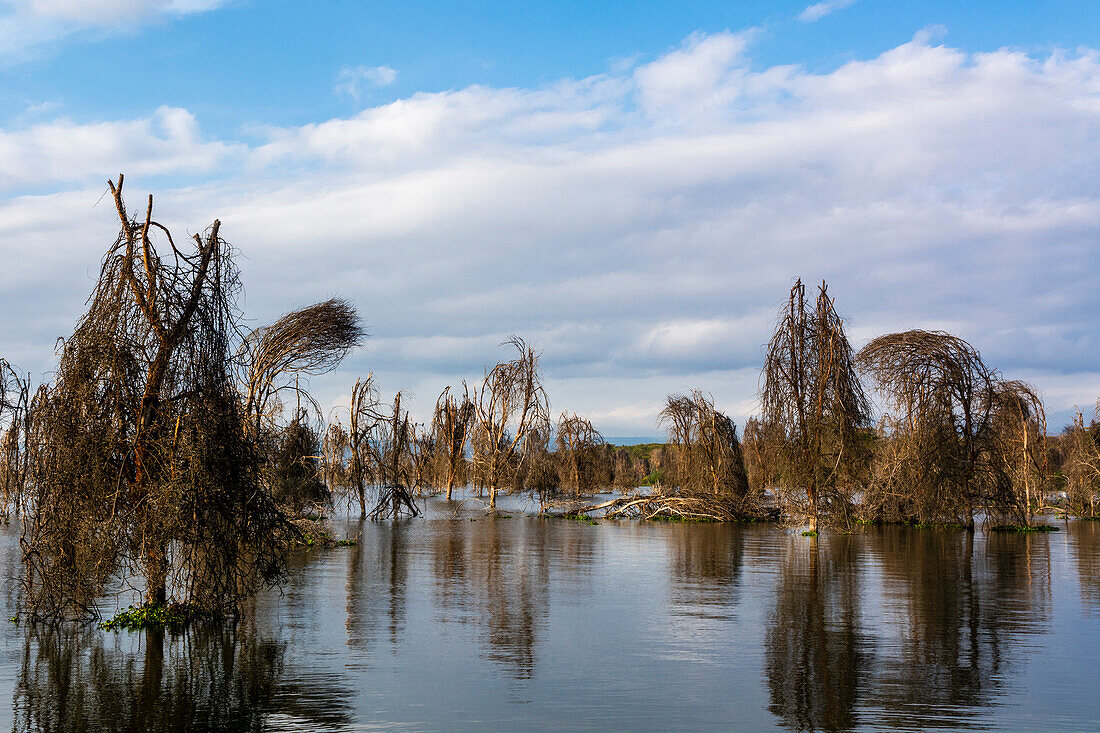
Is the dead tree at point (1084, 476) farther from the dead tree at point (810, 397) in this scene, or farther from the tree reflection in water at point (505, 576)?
the tree reflection in water at point (505, 576)

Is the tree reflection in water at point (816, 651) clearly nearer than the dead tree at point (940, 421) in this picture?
Yes

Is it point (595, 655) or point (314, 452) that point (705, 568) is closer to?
point (595, 655)

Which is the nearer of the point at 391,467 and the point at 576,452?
the point at 391,467

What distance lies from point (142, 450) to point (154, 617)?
2.30 m

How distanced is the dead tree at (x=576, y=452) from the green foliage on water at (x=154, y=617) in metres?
33.6

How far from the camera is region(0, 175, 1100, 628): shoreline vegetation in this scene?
1197 centimetres

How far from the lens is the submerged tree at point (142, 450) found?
11.8 metres

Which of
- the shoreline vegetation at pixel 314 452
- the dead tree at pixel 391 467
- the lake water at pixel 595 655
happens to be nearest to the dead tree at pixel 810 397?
the shoreline vegetation at pixel 314 452

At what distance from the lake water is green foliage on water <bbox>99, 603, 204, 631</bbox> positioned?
0.29m

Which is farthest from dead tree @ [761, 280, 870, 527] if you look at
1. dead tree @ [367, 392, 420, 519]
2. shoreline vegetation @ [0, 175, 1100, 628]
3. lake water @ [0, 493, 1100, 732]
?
dead tree @ [367, 392, 420, 519]

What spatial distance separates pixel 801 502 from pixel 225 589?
21520mm

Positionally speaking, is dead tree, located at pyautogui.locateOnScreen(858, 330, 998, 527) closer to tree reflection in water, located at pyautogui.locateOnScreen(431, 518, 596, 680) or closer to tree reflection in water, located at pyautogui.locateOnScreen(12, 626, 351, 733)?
tree reflection in water, located at pyautogui.locateOnScreen(431, 518, 596, 680)

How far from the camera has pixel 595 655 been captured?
1134 centimetres

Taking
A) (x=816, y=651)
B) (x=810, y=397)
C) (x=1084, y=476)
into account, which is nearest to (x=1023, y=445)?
(x=1084, y=476)
